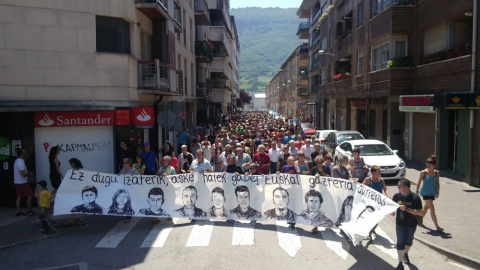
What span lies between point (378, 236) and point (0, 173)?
1077 centimetres

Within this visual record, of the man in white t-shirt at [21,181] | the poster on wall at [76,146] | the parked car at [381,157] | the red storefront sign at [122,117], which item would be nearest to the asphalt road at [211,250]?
the man in white t-shirt at [21,181]

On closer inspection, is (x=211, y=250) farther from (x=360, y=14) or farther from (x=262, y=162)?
(x=360, y=14)

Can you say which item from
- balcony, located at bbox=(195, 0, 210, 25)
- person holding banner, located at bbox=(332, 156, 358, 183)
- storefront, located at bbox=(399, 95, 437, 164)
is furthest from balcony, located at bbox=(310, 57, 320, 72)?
person holding banner, located at bbox=(332, 156, 358, 183)

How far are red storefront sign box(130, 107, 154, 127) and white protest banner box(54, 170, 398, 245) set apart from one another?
204 inches

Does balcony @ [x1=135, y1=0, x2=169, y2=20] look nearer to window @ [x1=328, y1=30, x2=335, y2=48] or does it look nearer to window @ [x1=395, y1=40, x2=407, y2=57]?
window @ [x1=395, y1=40, x2=407, y2=57]

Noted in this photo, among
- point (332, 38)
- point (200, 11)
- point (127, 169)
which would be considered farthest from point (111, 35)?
point (332, 38)

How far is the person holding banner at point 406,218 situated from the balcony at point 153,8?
12295 millimetres

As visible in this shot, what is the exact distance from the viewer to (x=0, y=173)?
1288cm

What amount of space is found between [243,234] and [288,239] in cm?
103

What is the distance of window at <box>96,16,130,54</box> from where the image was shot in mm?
14727

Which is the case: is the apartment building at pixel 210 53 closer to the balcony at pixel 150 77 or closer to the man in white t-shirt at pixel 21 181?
the balcony at pixel 150 77

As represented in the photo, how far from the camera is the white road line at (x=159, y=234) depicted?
29.7 feet

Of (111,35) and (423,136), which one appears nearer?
(111,35)

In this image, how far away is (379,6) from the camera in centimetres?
2494
